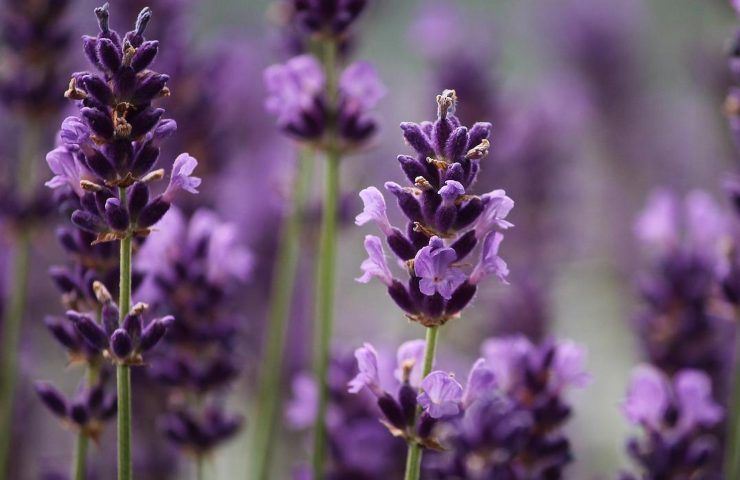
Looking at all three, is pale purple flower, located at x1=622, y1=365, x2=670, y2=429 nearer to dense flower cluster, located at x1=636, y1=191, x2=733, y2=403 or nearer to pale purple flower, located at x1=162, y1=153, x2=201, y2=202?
dense flower cluster, located at x1=636, y1=191, x2=733, y2=403

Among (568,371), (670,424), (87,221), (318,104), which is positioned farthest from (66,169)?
(670,424)

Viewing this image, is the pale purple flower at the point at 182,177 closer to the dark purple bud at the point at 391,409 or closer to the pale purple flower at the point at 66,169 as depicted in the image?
the pale purple flower at the point at 66,169

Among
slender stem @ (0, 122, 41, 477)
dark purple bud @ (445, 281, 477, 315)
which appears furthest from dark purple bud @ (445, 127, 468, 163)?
slender stem @ (0, 122, 41, 477)

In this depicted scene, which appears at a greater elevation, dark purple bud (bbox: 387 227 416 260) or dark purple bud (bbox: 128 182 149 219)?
dark purple bud (bbox: 128 182 149 219)

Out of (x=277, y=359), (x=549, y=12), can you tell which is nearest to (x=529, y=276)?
(x=277, y=359)

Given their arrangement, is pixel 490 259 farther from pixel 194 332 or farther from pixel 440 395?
pixel 194 332

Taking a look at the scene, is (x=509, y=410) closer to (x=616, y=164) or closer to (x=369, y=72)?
(x=369, y=72)
